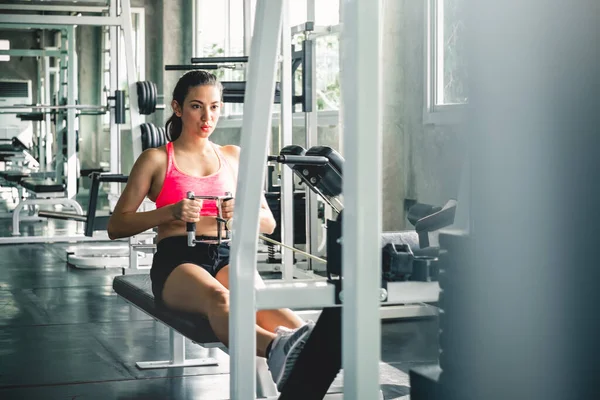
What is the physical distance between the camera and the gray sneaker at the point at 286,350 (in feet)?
5.96

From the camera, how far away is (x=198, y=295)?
229 centimetres

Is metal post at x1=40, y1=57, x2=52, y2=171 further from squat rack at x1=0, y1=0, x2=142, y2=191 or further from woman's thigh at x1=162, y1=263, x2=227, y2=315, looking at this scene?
woman's thigh at x1=162, y1=263, x2=227, y2=315

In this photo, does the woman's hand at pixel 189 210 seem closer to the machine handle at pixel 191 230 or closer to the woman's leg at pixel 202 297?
the machine handle at pixel 191 230

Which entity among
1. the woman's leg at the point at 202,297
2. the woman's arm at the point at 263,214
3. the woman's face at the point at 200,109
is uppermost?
the woman's face at the point at 200,109

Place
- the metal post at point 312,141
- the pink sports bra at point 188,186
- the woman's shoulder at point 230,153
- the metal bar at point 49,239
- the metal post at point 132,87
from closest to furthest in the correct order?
the pink sports bra at point 188,186 < the woman's shoulder at point 230,153 < the metal post at point 312,141 < the metal post at point 132,87 < the metal bar at point 49,239

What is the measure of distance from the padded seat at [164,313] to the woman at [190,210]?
0.02 m

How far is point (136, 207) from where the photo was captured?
2561 mm

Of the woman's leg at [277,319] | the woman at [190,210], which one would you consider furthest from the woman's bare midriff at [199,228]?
the woman's leg at [277,319]

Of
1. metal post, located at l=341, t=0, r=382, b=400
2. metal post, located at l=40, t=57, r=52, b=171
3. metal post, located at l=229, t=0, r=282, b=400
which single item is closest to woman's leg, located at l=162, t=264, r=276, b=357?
metal post, located at l=229, t=0, r=282, b=400

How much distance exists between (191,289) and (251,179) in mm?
1014

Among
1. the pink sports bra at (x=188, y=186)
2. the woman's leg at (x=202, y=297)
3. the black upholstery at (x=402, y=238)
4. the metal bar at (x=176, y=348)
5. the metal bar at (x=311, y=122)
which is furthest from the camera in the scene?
the metal bar at (x=311, y=122)

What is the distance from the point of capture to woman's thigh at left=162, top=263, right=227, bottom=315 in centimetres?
225

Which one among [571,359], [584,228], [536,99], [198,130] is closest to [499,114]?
[536,99]

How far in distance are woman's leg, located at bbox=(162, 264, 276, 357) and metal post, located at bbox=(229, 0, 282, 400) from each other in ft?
1.98
